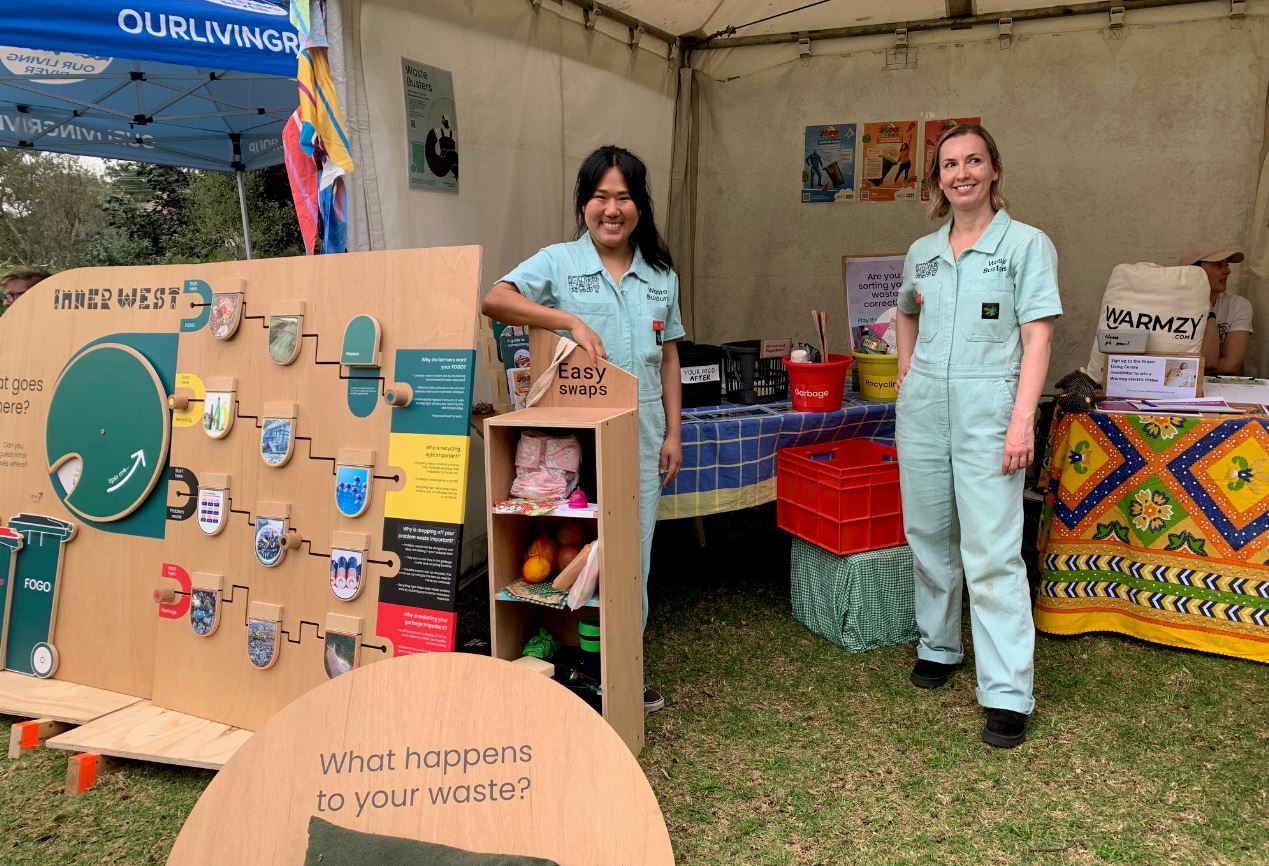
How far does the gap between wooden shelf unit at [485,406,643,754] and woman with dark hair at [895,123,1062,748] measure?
0.99 m

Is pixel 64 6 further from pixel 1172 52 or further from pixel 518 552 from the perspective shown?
pixel 1172 52

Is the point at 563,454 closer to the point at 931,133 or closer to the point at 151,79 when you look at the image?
the point at 931,133

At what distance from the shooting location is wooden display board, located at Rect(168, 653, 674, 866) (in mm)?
1306

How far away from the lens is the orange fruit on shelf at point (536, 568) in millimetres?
2271

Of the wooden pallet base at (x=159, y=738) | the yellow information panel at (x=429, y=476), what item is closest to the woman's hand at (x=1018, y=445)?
the yellow information panel at (x=429, y=476)

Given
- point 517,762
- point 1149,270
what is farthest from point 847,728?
point 1149,270

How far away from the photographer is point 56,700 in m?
2.56

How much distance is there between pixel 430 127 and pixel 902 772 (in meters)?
2.77

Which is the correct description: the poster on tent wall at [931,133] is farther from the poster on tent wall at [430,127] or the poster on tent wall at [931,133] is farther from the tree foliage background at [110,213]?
the tree foliage background at [110,213]

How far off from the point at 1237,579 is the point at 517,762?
9.45 feet

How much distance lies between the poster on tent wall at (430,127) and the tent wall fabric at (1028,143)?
2.20m

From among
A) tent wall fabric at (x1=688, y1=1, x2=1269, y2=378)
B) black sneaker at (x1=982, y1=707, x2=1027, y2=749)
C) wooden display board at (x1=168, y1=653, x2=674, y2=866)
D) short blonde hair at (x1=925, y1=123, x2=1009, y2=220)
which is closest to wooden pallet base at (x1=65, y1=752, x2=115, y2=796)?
wooden display board at (x1=168, y1=653, x2=674, y2=866)

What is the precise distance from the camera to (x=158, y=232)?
15945 millimetres

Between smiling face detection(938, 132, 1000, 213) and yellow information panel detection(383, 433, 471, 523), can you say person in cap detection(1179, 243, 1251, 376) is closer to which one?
smiling face detection(938, 132, 1000, 213)
